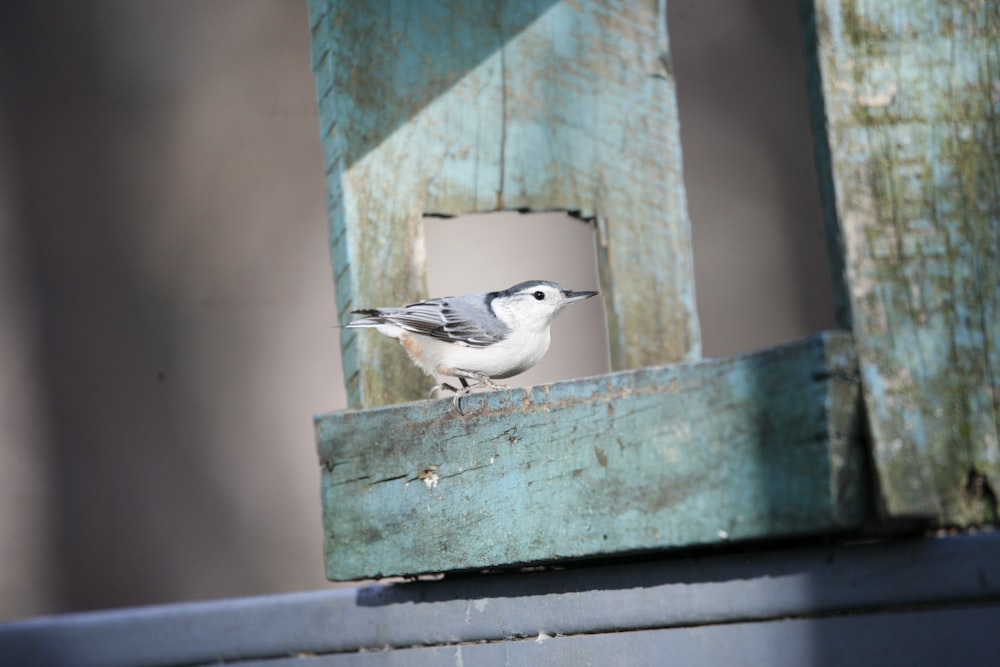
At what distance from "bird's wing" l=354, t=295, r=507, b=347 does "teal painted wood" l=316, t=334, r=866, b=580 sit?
0.31 meters

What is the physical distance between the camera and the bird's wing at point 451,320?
2451 mm

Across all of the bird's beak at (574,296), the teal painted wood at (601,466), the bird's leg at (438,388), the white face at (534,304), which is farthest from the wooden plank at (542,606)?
the bird's beak at (574,296)

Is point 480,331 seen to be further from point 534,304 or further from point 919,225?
point 919,225

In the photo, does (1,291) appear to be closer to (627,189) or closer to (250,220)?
(250,220)

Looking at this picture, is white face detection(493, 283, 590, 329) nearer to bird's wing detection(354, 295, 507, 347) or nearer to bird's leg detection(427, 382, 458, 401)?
bird's wing detection(354, 295, 507, 347)

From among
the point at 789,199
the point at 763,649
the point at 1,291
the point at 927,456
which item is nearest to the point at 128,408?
the point at 1,291

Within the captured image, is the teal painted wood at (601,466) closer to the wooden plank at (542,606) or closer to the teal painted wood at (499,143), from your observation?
the wooden plank at (542,606)

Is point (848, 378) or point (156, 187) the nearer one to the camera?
point (848, 378)

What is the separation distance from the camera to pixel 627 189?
2.58 metres

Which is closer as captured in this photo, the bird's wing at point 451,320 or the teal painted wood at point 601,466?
the teal painted wood at point 601,466

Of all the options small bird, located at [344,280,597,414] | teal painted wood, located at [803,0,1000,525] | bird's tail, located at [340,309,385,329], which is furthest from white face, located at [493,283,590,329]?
teal painted wood, located at [803,0,1000,525]

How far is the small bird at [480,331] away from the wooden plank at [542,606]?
48cm

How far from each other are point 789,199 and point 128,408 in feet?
7.55

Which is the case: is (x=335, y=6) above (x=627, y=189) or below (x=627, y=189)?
above
